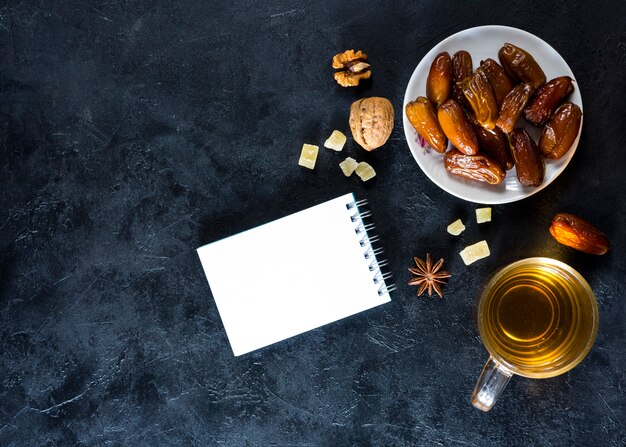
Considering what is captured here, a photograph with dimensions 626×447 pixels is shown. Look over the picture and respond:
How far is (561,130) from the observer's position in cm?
117

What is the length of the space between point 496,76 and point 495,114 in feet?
0.24

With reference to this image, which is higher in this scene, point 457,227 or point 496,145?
point 496,145

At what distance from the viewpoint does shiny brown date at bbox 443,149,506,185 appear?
46.5 inches

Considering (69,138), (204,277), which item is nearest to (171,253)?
(204,277)

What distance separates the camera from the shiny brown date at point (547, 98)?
1.17 meters

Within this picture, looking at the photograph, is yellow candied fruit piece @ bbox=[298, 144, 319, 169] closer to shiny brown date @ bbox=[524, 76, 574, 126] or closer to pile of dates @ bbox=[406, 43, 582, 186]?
pile of dates @ bbox=[406, 43, 582, 186]

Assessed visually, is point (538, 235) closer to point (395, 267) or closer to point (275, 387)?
point (395, 267)

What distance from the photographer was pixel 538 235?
1.30 m

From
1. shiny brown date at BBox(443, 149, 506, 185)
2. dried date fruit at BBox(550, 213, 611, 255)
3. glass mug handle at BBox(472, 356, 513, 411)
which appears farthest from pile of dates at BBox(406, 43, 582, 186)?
glass mug handle at BBox(472, 356, 513, 411)

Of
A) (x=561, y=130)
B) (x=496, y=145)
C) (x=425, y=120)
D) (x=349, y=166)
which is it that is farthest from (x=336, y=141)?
(x=561, y=130)

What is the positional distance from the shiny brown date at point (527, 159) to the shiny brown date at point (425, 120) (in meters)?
0.13

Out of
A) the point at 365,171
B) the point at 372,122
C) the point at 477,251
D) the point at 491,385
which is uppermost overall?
the point at 372,122

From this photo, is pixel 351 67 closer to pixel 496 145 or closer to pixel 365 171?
pixel 365 171

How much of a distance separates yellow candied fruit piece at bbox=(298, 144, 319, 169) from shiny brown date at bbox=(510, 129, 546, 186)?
0.37 metres
